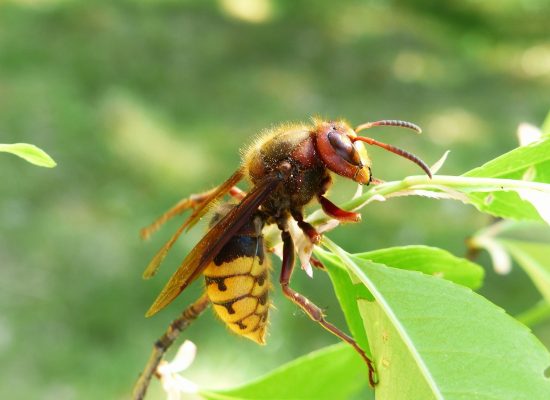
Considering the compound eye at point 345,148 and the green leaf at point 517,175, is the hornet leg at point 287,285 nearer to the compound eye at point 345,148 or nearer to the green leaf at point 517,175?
the compound eye at point 345,148

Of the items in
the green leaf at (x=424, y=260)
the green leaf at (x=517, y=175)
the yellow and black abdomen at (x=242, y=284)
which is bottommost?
the yellow and black abdomen at (x=242, y=284)

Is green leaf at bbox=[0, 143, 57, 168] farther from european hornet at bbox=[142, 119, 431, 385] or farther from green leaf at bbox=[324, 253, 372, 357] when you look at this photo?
green leaf at bbox=[324, 253, 372, 357]

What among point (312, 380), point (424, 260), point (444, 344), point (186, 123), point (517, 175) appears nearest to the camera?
point (444, 344)

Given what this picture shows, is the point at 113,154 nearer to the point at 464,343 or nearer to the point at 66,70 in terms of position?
the point at 66,70

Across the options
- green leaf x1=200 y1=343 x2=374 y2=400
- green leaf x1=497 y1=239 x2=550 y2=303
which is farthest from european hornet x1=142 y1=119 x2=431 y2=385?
green leaf x1=497 y1=239 x2=550 y2=303

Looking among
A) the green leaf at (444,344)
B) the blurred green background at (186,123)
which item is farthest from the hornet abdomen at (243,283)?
the blurred green background at (186,123)

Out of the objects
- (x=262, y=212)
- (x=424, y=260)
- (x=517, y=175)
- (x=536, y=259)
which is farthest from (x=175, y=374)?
(x=536, y=259)

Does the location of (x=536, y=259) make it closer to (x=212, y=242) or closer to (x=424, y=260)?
(x=424, y=260)
